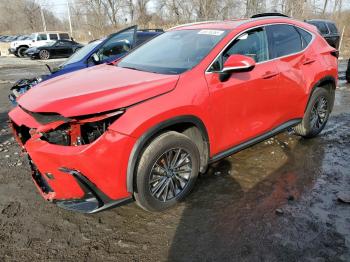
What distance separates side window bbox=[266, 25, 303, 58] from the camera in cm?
410

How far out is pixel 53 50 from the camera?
22.2m

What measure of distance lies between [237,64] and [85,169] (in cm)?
180

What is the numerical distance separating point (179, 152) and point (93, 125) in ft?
2.97

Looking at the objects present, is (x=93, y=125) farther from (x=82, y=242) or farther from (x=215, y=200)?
(x=215, y=200)

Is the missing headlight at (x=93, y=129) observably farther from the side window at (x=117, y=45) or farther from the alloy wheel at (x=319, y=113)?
the side window at (x=117, y=45)

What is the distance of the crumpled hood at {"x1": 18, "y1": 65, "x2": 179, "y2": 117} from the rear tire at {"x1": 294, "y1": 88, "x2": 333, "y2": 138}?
2.56 meters

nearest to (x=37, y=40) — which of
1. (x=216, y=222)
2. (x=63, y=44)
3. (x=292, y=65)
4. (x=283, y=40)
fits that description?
(x=63, y=44)

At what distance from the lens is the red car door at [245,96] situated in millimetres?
3426

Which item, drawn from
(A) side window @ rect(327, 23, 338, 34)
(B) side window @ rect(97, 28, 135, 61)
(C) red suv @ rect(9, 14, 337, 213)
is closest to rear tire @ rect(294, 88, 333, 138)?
(C) red suv @ rect(9, 14, 337, 213)

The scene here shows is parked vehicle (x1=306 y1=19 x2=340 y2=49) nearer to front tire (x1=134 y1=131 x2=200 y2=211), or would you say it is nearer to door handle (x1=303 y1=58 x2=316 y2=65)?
door handle (x1=303 y1=58 x2=316 y2=65)

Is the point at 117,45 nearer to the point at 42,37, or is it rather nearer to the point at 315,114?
the point at 315,114

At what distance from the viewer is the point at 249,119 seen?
3820 mm

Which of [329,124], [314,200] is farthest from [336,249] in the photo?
[329,124]

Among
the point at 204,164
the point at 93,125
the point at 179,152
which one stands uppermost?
the point at 93,125
